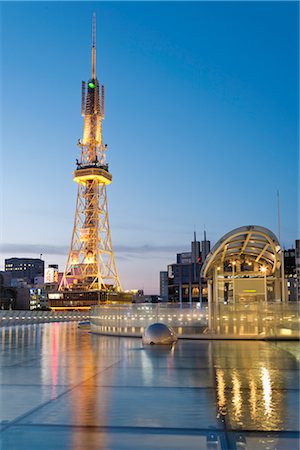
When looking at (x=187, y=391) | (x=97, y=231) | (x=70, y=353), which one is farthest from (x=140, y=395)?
(x=97, y=231)

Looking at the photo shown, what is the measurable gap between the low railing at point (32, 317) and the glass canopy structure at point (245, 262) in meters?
21.0

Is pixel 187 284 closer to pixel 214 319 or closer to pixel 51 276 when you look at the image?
pixel 51 276

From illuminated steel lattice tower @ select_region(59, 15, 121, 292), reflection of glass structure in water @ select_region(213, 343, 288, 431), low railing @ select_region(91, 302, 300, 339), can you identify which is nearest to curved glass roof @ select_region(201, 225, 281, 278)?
low railing @ select_region(91, 302, 300, 339)

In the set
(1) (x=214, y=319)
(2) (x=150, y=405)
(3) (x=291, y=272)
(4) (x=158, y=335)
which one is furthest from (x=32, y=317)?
(3) (x=291, y=272)

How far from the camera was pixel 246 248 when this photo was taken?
100 feet

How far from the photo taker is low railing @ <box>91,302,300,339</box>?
907 inches

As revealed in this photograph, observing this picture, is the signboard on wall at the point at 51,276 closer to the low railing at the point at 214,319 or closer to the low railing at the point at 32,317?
the low railing at the point at 32,317

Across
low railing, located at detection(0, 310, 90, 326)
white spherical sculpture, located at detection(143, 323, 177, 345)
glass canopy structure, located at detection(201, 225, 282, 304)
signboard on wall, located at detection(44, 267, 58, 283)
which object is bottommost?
low railing, located at detection(0, 310, 90, 326)

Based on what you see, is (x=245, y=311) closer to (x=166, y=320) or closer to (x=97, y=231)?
(x=166, y=320)

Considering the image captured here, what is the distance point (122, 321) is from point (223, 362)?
48.7 feet

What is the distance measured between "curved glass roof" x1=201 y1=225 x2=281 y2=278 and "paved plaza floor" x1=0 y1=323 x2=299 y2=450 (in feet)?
42.6

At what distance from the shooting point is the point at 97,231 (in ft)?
454

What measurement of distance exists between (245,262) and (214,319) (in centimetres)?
887

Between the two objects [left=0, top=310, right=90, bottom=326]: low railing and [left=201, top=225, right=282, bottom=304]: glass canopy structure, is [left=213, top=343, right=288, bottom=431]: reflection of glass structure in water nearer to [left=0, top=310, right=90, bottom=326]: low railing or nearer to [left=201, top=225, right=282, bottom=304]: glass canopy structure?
[left=201, top=225, right=282, bottom=304]: glass canopy structure
